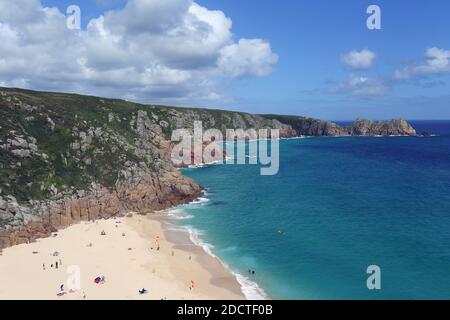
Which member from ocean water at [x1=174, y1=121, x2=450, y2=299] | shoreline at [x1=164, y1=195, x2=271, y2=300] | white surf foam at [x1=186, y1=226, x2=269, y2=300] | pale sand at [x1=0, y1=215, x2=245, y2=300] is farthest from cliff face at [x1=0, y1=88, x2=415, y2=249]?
white surf foam at [x1=186, y1=226, x2=269, y2=300]

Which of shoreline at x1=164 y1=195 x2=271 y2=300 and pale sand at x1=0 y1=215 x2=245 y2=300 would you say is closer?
shoreline at x1=164 y1=195 x2=271 y2=300

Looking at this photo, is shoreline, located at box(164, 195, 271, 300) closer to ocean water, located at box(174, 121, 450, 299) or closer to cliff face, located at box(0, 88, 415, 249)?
ocean water, located at box(174, 121, 450, 299)

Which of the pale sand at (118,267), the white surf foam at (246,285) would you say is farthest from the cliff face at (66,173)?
the white surf foam at (246,285)

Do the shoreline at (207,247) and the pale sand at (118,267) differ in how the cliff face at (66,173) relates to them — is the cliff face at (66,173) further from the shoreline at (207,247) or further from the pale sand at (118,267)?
the pale sand at (118,267)

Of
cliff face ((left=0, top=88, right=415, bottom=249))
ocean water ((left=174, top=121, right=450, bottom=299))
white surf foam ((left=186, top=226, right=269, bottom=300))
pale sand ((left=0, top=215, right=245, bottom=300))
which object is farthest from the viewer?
cliff face ((left=0, top=88, right=415, bottom=249))

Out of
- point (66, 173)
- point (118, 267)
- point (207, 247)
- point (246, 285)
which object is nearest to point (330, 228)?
point (207, 247)

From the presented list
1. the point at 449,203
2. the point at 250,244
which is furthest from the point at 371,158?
the point at 250,244
